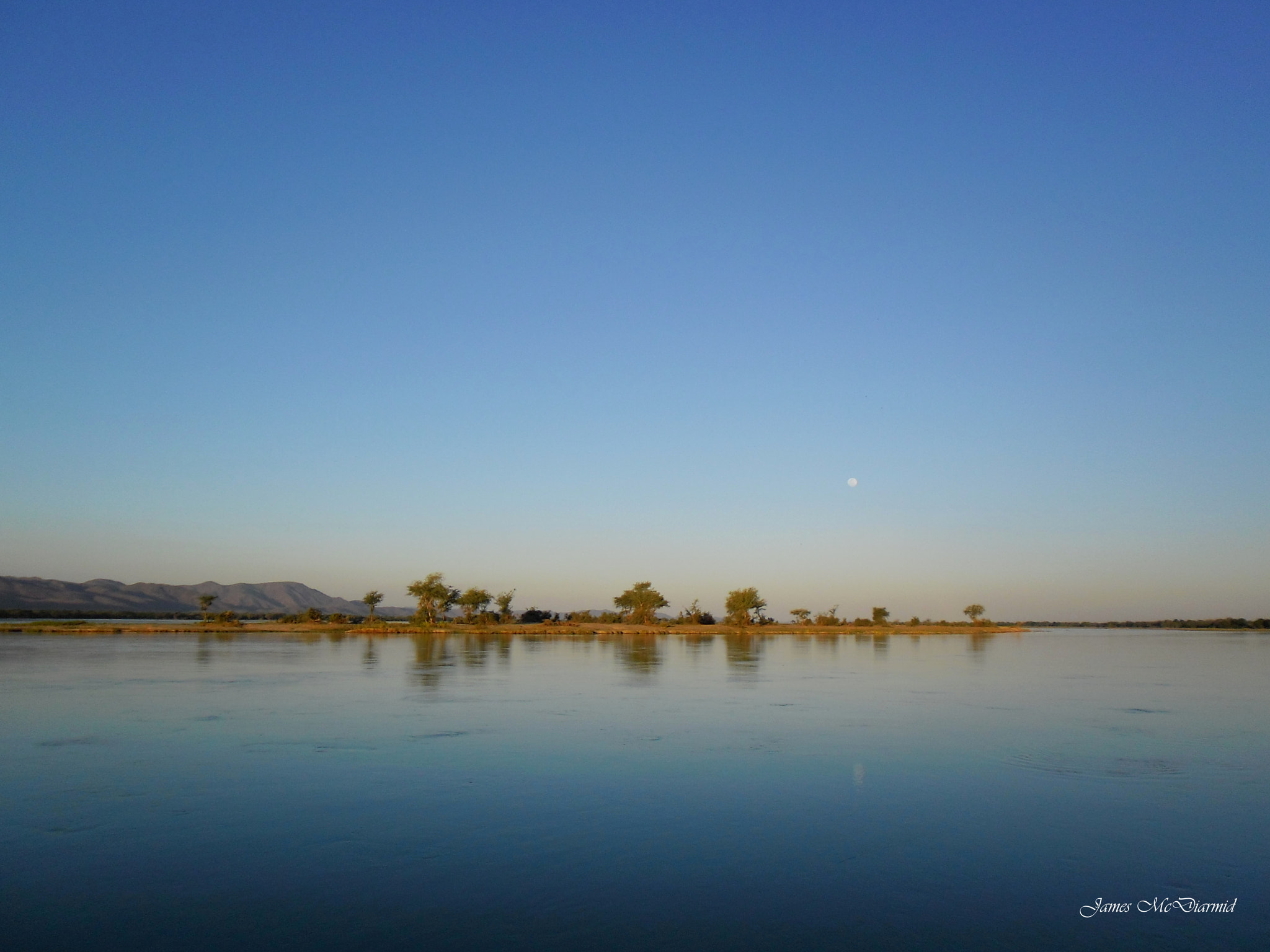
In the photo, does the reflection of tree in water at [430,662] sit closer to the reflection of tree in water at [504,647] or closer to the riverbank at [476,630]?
the reflection of tree in water at [504,647]

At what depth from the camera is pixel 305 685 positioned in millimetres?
24234

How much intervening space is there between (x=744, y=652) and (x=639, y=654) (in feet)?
22.6

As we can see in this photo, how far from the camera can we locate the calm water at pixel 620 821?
6855mm

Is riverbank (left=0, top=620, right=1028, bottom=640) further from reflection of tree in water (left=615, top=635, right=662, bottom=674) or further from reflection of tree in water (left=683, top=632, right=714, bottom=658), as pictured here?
reflection of tree in water (left=615, top=635, right=662, bottom=674)

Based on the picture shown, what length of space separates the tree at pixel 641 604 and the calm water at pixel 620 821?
215ft

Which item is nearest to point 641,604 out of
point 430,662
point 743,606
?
point 743,606

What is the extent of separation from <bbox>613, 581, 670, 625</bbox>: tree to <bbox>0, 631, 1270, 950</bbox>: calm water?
65412 millimetres

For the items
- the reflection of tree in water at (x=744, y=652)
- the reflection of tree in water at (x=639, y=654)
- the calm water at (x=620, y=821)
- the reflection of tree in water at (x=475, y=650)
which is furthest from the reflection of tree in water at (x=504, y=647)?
the calm water at (x=620, y=821)

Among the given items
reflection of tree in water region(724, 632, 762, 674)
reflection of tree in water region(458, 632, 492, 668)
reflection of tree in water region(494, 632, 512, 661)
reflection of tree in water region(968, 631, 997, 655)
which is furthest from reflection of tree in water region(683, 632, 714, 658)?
reflection of tree in water region(968, 631, 997, 655)

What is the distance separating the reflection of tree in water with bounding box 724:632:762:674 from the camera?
110ft

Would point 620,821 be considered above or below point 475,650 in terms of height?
above

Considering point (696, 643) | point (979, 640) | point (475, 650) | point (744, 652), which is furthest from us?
point (979, 640)

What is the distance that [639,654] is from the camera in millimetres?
42625

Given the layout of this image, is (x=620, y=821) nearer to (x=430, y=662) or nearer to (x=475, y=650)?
(x=430, y=662)
